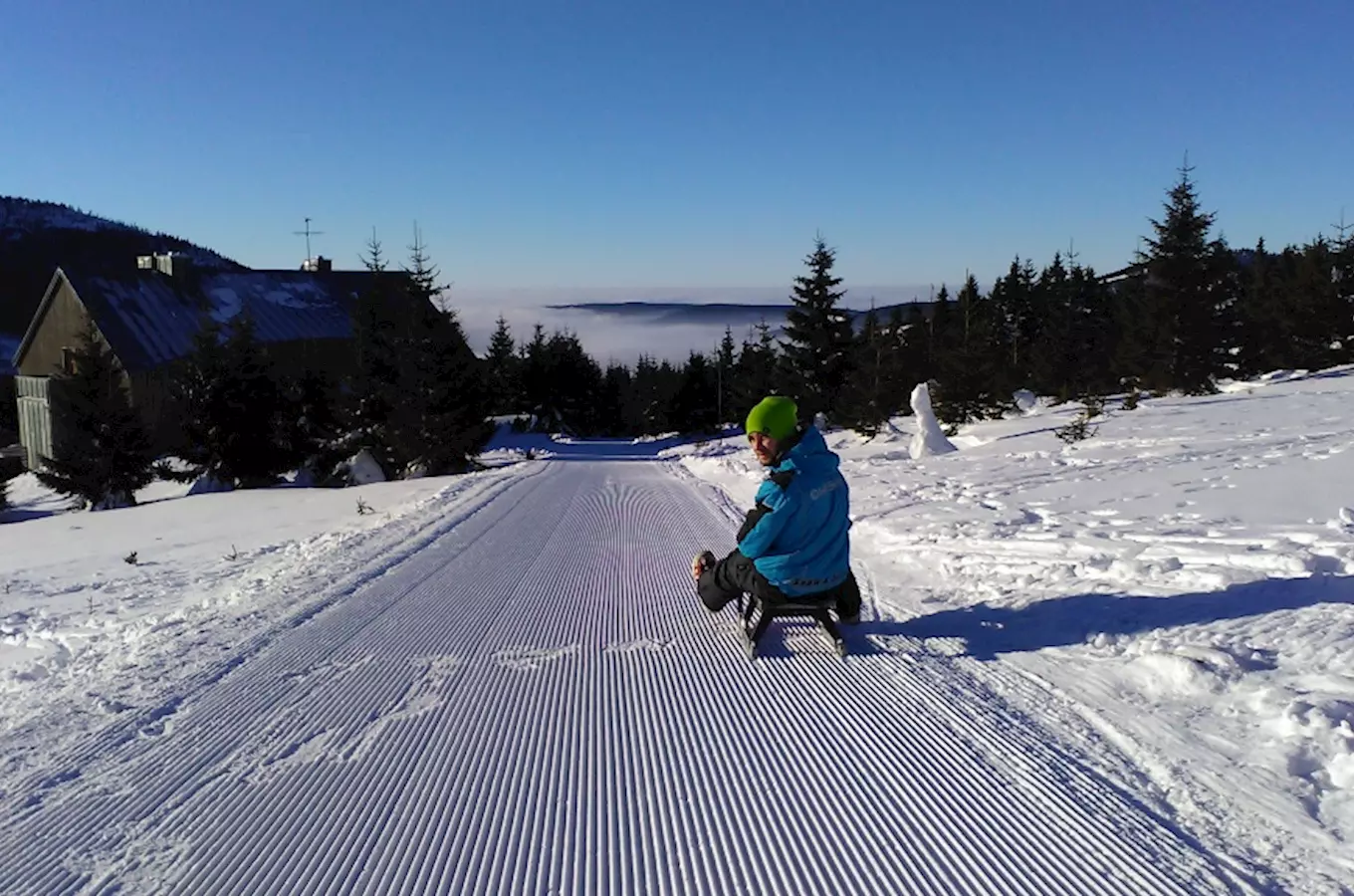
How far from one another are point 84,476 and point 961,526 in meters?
25.4

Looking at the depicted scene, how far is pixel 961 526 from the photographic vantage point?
8.38 meters

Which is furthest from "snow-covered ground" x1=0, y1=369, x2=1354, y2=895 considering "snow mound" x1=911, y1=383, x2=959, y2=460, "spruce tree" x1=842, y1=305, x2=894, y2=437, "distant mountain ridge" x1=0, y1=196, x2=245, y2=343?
"distant mountain ridge" x1=0, y1=196, x2=245, y2=343

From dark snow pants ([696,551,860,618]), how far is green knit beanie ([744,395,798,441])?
819mm

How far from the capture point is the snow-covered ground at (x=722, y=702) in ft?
10.0

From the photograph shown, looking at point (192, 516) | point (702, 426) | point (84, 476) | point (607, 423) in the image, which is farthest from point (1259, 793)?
point (607, 423)

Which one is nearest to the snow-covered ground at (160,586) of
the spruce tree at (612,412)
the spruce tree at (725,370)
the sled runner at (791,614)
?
the sled runner at (791,614)

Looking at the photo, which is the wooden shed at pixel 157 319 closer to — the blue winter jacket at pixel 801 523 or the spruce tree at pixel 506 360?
the spruce tree at pixel 506 360

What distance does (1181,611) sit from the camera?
524cm

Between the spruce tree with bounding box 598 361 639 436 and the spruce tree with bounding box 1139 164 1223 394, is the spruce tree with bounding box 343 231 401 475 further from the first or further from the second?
the spruce tree with bounding box 598 361 639 436

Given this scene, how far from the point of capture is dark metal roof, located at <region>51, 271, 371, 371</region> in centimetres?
4150

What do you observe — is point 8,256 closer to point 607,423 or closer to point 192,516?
point 607,423

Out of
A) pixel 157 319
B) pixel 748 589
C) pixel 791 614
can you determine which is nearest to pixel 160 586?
pixel 748 589

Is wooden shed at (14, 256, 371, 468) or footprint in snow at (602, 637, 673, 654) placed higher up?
wooden shed at (14, 256, 371, 468)

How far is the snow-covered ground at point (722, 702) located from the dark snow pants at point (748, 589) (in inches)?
9.1
